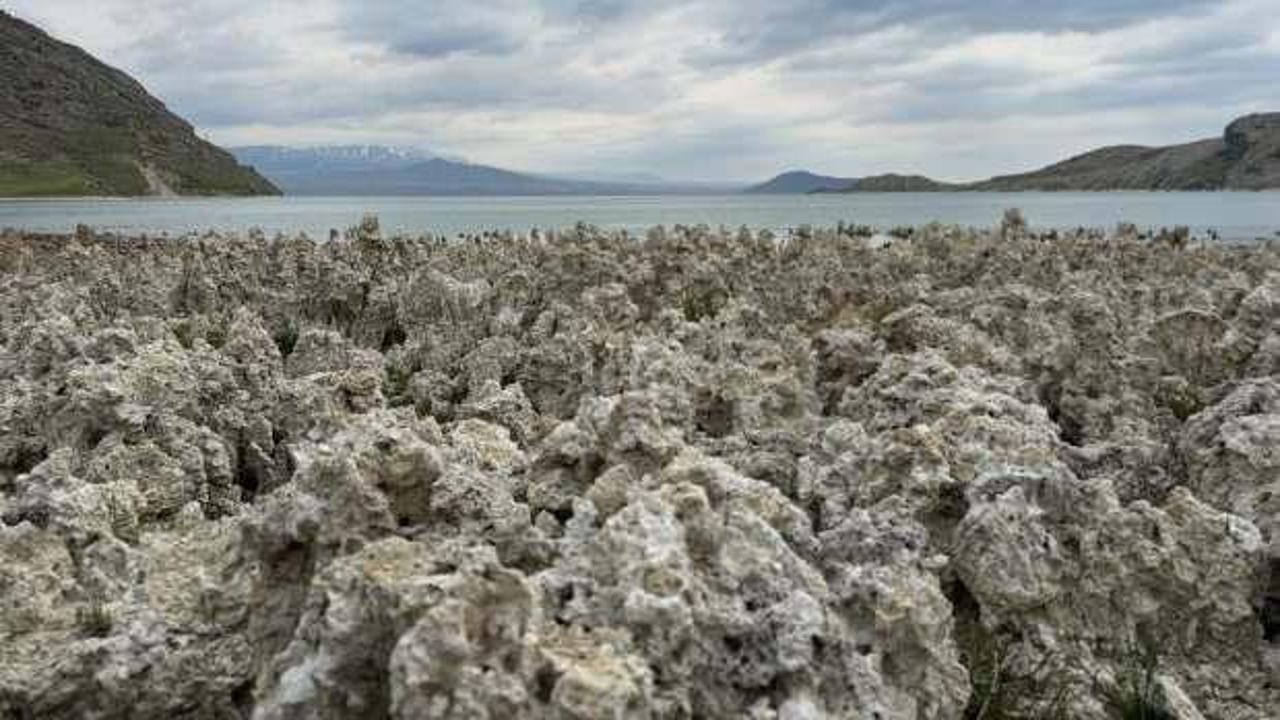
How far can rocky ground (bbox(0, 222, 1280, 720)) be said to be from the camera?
381 centimetres

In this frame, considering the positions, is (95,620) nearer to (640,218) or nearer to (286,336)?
(286,336)

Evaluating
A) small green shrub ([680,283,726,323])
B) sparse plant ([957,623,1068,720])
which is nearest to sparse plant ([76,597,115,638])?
sparse plant ([957,623,1068,720])

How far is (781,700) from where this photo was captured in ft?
12.6

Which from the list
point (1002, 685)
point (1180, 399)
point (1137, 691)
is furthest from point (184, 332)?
point (1137, 691)

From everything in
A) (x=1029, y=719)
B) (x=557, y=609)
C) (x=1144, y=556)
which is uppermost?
(x=557, y=609)

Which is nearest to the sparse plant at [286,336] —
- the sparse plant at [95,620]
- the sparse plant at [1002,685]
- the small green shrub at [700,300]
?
the small green shrub at [700,300]

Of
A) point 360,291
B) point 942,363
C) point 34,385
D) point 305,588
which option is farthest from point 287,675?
point 360,291

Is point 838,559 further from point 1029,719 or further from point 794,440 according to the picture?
point 794,440

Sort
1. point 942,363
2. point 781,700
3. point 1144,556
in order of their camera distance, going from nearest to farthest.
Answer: point 781,700, point 1144,556, point 942,363

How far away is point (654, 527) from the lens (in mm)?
4133

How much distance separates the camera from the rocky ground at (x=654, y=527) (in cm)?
381

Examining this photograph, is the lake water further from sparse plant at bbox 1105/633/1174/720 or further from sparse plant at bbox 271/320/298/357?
sparse plant at bbox 1105/633/1174/720

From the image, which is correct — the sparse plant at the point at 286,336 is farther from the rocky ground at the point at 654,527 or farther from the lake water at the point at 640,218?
the lake water at the point at 640,218

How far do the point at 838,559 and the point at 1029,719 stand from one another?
93 centimetres
